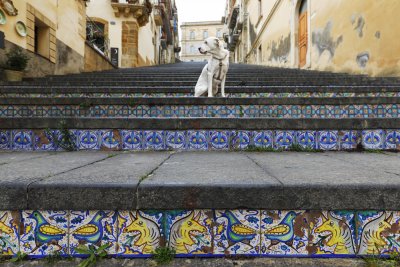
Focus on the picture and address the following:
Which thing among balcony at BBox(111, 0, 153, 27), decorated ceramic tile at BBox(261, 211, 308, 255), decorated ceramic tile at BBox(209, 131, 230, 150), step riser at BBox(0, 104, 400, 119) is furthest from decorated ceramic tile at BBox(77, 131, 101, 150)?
balcony at BBox(111, 0, 153, 27)

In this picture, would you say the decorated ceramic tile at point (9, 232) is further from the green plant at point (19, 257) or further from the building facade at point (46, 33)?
the building facade at point (46, 33)

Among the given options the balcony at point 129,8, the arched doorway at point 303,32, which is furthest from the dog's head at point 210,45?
the balcony at point 129,8

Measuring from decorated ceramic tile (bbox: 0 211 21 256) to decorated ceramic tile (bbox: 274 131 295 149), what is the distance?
2069 mm

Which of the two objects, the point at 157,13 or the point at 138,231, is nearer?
the point at 138,231

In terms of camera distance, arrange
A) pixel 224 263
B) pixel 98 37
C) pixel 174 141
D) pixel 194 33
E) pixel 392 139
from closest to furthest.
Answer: pixel 224 263
pixel 392 139
pixel 174 141
pixel 98 37
pixel 194 33

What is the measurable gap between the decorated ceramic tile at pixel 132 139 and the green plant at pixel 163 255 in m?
1.45

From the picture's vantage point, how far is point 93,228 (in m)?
1.13

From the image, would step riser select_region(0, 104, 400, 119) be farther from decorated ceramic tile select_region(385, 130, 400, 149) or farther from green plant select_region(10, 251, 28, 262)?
green plant select_region(10, 251, 28, 262)

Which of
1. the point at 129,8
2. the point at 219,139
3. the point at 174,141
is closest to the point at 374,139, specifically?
the point at 219,139

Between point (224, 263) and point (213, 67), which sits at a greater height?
point (213, 67)

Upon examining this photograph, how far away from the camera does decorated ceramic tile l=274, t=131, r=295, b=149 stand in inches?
94.2

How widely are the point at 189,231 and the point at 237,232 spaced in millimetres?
222

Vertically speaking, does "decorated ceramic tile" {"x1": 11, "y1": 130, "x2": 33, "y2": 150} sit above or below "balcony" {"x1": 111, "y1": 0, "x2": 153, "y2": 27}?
below

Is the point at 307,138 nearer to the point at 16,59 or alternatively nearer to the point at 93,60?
the point at 16,59
